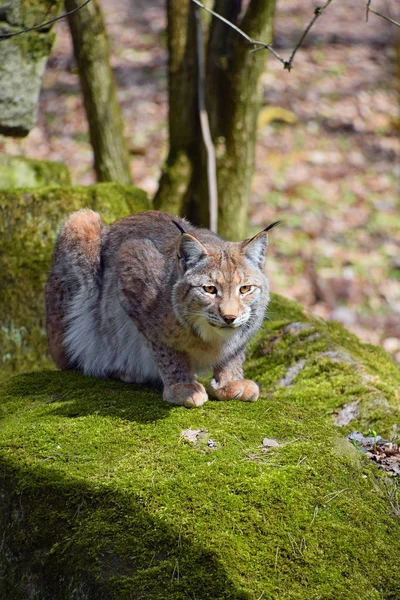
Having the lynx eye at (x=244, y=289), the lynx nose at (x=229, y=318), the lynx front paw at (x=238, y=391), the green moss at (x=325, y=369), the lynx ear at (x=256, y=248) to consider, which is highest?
the lynx ear at (x=256, y=248)

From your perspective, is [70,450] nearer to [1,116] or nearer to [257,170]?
[1,116]

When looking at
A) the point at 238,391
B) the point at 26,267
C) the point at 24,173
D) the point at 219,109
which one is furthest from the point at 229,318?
the point at 219,109

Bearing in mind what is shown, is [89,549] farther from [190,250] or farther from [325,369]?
[325,369]

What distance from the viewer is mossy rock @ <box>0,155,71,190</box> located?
21.5ft

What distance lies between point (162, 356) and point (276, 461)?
3.54 feet

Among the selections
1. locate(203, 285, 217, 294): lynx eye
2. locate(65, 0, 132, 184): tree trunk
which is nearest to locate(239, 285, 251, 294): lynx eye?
locate(203, 285, 217, 294): lynx eye

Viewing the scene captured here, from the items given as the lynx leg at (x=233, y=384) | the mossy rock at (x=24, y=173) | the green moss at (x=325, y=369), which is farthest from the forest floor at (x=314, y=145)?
the lynx leg at (x=233, y=384)

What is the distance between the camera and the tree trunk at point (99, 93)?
7.07 m

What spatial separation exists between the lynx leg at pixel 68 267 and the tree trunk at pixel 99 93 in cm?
287

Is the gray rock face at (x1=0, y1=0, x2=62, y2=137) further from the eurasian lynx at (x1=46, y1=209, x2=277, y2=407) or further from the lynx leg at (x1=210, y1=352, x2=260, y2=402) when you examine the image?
the lynx leg at (x1=210, y1=352, x2=260, y2=402)

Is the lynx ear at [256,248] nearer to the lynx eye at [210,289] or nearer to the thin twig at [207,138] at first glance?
the lynx eye at [210,289]

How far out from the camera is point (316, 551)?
2830 mm

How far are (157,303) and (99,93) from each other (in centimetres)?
397

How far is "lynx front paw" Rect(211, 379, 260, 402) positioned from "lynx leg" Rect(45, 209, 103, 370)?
3.88 feet
